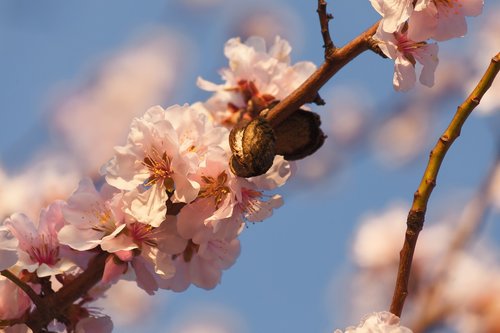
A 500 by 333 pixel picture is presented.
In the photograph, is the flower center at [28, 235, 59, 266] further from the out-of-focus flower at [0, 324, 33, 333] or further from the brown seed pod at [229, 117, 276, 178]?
the brown seed pod at [229, 117, 276, 178]

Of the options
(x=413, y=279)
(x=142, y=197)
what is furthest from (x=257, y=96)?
(x=413, y=279)

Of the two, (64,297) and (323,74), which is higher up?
(323,74)

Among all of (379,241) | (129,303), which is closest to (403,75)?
(379,241)

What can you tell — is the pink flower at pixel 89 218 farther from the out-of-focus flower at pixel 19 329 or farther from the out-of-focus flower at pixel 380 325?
the out-of-focus flower at pixel 380 325

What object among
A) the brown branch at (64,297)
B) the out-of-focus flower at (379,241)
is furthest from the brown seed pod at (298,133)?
the out-of-focus flower at (379,241)

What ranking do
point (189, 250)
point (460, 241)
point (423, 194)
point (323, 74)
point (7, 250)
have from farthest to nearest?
point (460, 241), point (189, 250), point (323, 74), point (7, 250), point (423, 194)

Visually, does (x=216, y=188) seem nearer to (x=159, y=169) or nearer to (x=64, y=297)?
(x=159, y=169)
